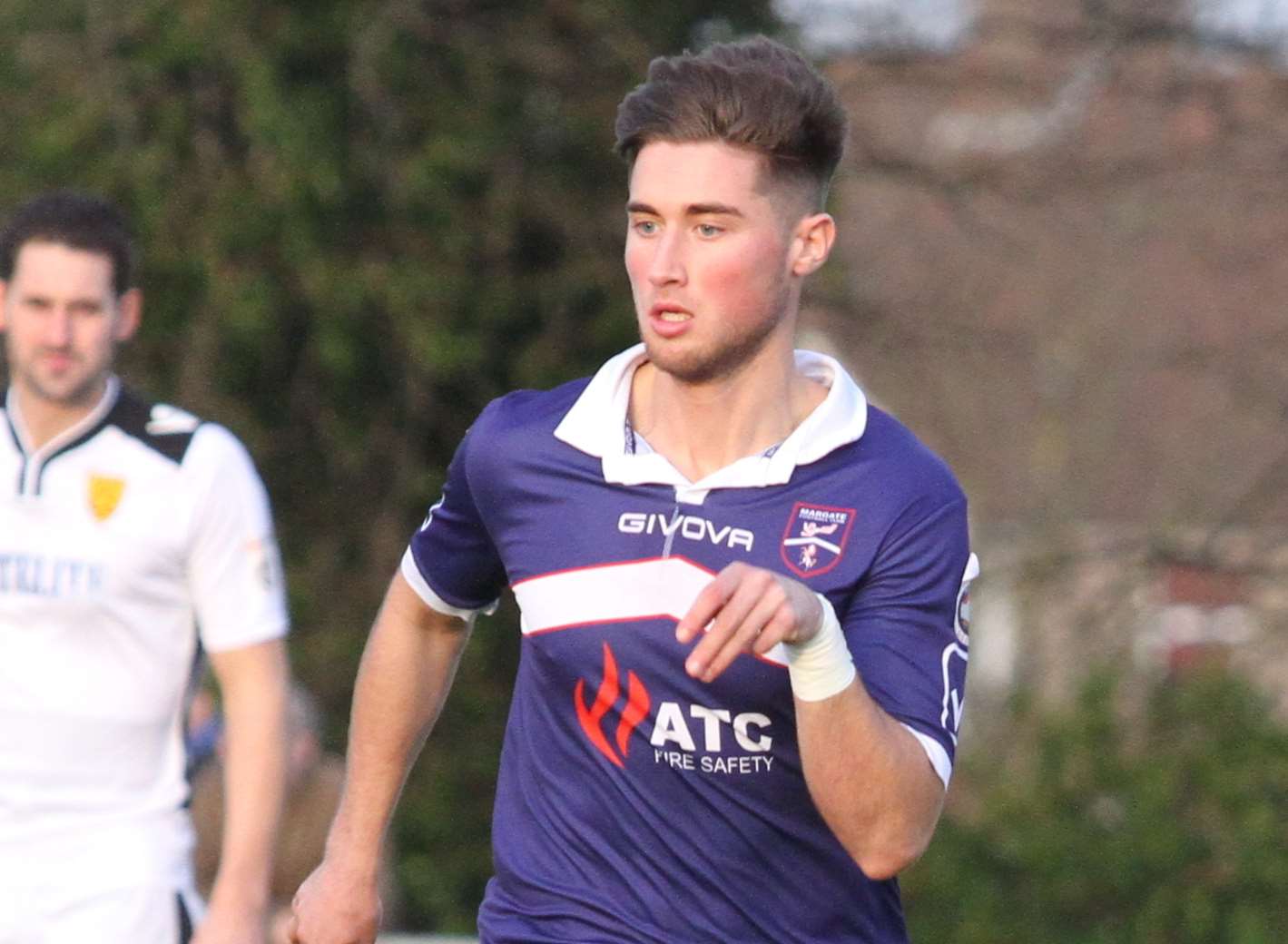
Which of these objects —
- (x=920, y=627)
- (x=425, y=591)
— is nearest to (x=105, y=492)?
(x=425, y=591)

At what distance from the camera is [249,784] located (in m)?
5.01

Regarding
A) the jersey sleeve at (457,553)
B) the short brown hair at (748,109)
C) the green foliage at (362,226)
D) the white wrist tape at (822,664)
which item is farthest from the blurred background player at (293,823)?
the white wrist tape at (822,664)

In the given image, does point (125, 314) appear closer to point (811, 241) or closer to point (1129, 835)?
point (811, 241)

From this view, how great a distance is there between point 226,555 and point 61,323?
2.13 feet

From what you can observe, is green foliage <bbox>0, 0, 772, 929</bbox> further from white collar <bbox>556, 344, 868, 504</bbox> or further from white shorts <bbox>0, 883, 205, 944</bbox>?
white collar <bbox>556, 344, 868, 504</bbox>

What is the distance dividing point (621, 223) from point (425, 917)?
10.6 feet

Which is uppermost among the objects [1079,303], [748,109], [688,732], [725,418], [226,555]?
[1079,303]

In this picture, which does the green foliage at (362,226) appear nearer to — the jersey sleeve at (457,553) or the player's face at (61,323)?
the player's face at (61,323)

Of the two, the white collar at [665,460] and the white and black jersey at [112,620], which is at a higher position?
the white collar at [665,460]

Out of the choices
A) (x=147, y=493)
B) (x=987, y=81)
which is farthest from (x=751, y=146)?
(x=987, y=81)

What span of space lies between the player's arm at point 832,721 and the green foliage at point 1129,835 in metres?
6.34

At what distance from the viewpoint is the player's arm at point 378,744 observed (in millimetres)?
3779


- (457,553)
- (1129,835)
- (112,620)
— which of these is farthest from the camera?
(1129,835)

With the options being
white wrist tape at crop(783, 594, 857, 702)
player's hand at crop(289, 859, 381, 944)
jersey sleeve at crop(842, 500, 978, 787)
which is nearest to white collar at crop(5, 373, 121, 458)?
player's hand at crop(289, 859, 381, 944)
